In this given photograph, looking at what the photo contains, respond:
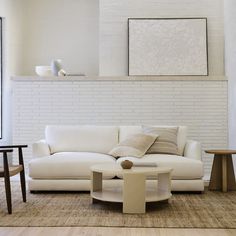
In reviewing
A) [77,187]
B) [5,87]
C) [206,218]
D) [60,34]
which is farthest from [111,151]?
[60,34]

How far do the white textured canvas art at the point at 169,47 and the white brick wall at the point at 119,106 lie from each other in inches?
11.7

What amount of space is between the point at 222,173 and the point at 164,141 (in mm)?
827

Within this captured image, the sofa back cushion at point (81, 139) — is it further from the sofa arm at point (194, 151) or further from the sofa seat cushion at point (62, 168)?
the sofa arm at point (194, 151)

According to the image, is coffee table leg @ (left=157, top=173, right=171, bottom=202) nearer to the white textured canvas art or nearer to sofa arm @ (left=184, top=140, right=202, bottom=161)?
sofa arm @ (left=184, top=140, right=202, bottom=161)

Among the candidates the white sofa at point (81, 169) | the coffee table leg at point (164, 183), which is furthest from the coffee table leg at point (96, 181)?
the coffee table leg at point (164, 183)

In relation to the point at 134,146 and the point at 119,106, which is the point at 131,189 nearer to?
the point at 134,146

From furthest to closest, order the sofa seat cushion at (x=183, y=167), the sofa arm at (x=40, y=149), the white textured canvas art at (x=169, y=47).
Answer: the white textured canvas art at (x=169, y=47), the sofa arm at (x=40, y=149), the sofa seat cushion at (x=183, y=167)

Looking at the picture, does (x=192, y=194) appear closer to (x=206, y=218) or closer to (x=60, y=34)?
(x=206, y=218)

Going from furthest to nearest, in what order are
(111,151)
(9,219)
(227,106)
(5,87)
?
(5,87), (227,106), (111,151), (9,219)

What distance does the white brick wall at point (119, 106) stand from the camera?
674 centimetres

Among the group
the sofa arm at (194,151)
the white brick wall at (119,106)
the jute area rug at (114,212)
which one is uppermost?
the white brick wall at (119,106)

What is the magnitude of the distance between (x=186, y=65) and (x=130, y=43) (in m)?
0.98

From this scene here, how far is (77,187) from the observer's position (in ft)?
16.5

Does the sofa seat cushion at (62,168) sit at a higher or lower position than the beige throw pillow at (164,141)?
lower
